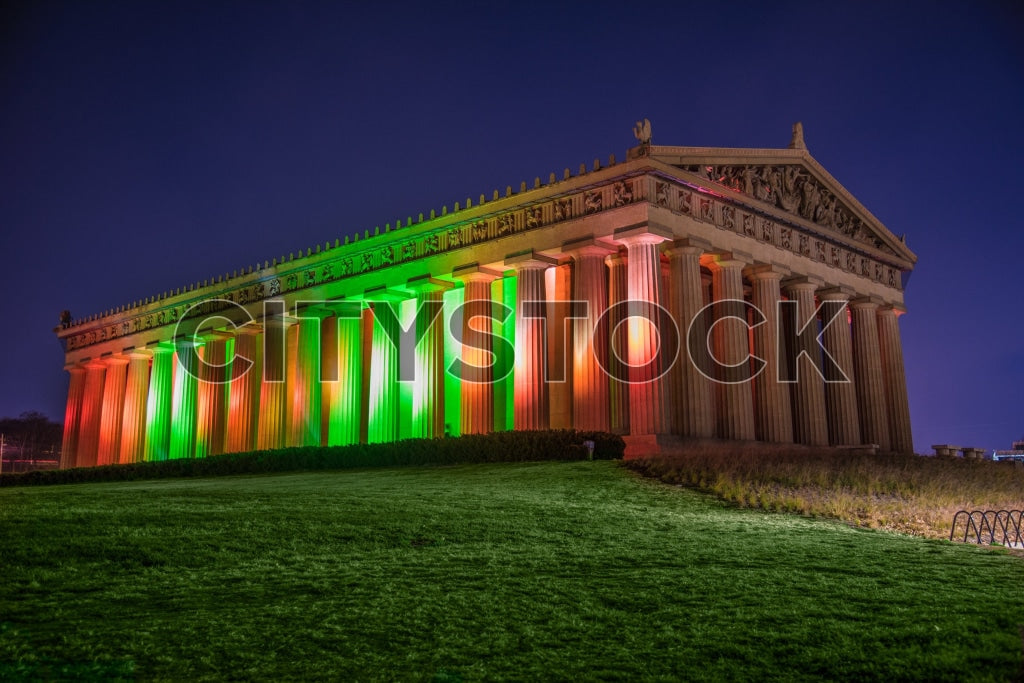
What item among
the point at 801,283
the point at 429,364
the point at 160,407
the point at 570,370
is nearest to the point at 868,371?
the point at 801,283

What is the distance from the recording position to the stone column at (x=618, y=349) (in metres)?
35.8

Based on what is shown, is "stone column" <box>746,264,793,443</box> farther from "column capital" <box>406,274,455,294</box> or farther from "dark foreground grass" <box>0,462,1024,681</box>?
"dark foreground grass" <box>0,462,1024,681</box>

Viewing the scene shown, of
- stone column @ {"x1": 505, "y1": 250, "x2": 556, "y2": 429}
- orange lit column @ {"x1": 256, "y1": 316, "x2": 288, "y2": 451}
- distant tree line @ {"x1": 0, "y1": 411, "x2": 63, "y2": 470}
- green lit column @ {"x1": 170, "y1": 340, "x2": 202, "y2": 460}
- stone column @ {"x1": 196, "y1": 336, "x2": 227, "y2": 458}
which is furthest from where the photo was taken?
distant tree line @ {"x1": 0, "y1": 411, "x2": 63, "y2": 470}

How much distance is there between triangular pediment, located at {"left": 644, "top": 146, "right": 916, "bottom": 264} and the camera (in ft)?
118

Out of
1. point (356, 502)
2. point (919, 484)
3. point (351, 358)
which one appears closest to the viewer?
point (356, 502)

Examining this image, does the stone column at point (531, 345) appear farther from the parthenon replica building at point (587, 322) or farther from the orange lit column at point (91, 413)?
the orange lit column at point (91, 413)

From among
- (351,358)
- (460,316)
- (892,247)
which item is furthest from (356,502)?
(892,247)

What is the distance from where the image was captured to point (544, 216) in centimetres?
3675

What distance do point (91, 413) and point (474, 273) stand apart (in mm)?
34262

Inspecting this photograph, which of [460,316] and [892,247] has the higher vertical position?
[892,247]

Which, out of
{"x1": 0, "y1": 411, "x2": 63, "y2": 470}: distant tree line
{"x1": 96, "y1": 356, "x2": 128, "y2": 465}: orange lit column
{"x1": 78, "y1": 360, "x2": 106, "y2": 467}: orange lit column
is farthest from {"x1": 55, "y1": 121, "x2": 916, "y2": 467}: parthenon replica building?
{"x1": 0, "y1": 411, "x2": 63, "y2": 470}: distant tree line

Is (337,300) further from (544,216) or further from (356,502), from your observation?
(356,502)

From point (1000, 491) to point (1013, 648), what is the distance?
18171 millimetres

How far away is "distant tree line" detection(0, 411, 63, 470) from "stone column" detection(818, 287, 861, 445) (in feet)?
256
